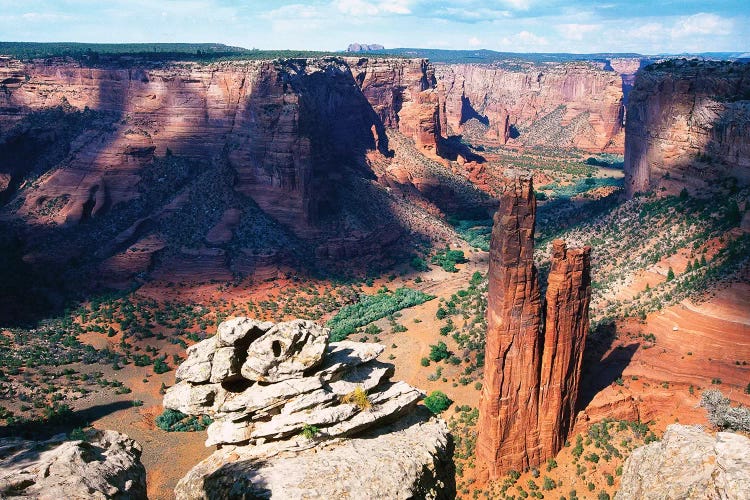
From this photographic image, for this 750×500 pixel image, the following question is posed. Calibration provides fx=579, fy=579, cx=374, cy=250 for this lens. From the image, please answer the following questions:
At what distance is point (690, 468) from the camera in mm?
15562

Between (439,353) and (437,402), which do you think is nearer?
(437,402)

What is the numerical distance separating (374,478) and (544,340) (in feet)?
55.5

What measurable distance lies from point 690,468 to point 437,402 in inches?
1012

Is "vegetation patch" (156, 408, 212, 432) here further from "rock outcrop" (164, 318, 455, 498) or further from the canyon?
"rock outcrop" (164, 318, 455, 498)

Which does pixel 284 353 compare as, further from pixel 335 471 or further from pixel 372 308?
pixel 372 308

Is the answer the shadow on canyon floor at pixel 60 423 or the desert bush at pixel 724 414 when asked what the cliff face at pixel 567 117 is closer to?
the desert bush at pixel 724 414

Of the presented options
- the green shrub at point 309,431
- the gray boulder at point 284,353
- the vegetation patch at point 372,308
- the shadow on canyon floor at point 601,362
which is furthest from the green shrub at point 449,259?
the green shrub at point 309,431

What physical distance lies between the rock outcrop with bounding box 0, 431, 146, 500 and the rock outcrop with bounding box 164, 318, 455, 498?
221cm

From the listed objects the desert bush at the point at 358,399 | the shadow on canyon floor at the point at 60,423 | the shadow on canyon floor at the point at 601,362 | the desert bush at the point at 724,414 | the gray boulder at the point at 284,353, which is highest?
the gray boulder at the point at 284,353

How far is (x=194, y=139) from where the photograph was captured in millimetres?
78188

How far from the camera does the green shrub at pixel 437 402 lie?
40.1 m

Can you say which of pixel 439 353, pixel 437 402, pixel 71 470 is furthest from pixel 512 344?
pixel 71 470

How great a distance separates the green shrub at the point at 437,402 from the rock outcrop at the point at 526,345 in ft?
22.2

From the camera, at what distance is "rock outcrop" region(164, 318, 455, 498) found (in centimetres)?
1800
